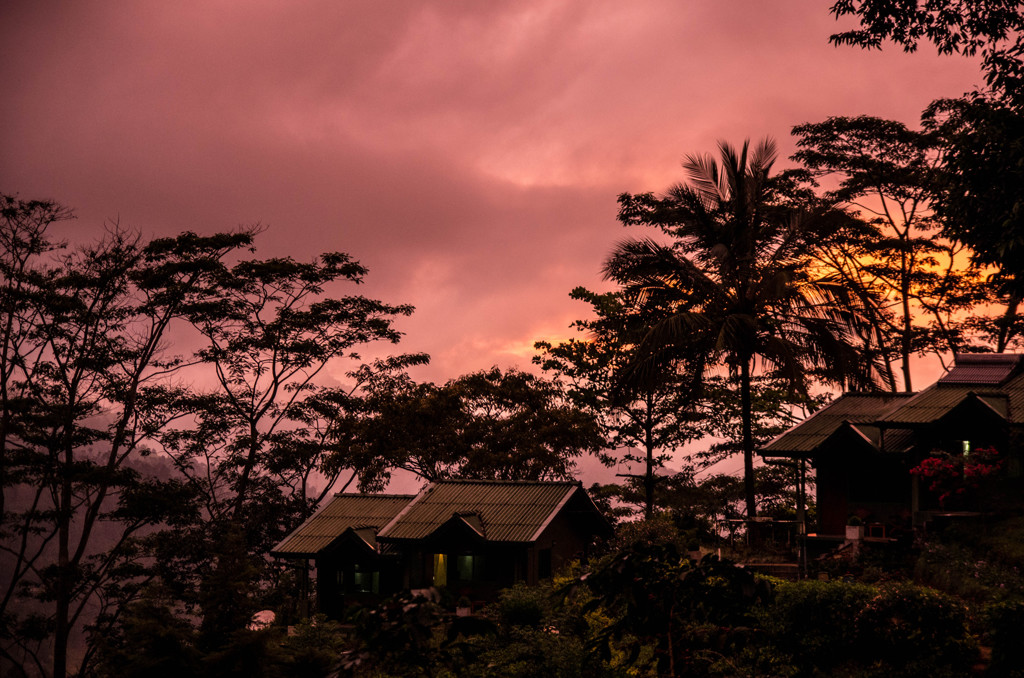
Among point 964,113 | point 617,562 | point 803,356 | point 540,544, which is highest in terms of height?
point 964,113

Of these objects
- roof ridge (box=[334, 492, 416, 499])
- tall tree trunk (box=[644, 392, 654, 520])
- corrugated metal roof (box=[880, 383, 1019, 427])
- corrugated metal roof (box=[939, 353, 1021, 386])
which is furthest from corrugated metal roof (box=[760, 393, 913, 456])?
roof ridge (box=[334, 492, 416, 499])

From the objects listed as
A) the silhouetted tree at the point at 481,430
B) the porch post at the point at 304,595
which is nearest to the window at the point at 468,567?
the porch post at the point at 304,595

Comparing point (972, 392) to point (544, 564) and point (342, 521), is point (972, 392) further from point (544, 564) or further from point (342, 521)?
point (342, 521)

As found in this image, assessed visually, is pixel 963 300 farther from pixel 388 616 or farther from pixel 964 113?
pixel 388 616

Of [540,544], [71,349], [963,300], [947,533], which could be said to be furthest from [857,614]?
[71,349]

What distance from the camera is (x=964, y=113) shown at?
15.8 m

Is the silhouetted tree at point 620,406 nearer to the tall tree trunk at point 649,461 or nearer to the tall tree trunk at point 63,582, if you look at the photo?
the tall tree trunk at point 649,461

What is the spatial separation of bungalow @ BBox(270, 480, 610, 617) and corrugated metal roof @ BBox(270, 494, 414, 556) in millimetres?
36

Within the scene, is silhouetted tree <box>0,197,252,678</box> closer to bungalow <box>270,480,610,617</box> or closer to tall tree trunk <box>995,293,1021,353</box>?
bungalow <box>270,480,610,617</box>

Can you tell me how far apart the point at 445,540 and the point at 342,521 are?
187 inches

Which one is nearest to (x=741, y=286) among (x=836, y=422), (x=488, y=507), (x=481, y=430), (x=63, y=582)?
(x=836, y=422)

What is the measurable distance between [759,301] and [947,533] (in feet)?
25.8

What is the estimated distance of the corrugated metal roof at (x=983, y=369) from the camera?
24.1 m

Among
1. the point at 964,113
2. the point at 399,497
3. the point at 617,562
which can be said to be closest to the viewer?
the point at 617,562
